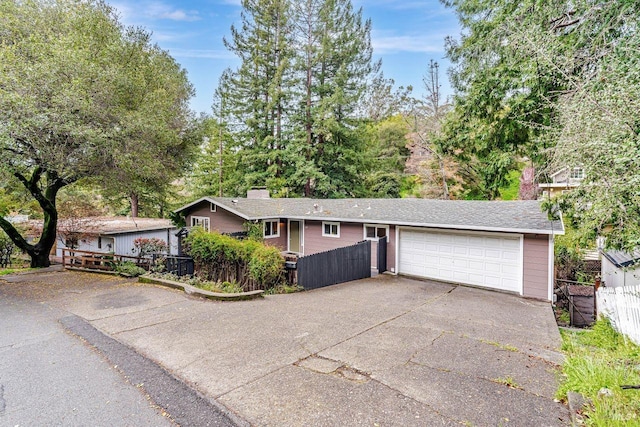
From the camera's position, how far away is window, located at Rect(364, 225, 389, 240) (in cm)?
1281

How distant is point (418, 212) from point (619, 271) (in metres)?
6.06

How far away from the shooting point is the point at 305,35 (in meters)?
25.6

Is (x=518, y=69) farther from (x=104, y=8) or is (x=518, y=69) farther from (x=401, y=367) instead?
(x=104, y=8)

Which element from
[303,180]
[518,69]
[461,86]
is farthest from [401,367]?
[303,180]

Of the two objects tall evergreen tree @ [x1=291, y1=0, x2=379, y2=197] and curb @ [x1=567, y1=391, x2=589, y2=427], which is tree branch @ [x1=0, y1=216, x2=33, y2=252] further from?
curb @ [x1=567, y1=391, x2=589, y2=427]

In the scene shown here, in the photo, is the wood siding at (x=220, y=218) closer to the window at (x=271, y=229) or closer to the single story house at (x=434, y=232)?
the single story house at (x=434, y=232)

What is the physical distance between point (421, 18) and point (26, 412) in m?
19.3

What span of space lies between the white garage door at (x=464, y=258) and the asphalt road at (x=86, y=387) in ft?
30.7

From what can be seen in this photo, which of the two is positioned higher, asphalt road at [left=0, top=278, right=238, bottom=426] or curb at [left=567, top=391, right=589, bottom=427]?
curb at [left=567, top=391, right=589, bottom=427]

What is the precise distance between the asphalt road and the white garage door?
936 centimetres

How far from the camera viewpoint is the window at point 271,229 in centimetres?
1608

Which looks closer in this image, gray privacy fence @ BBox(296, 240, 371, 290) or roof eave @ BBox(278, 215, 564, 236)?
roof eave @ BBox(278, 215, 564, 236)

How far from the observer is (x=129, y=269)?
39.2 feet

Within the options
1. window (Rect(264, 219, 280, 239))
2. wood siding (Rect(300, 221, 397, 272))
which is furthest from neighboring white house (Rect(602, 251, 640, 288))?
window (Rect(264, 219, 280, 239))
